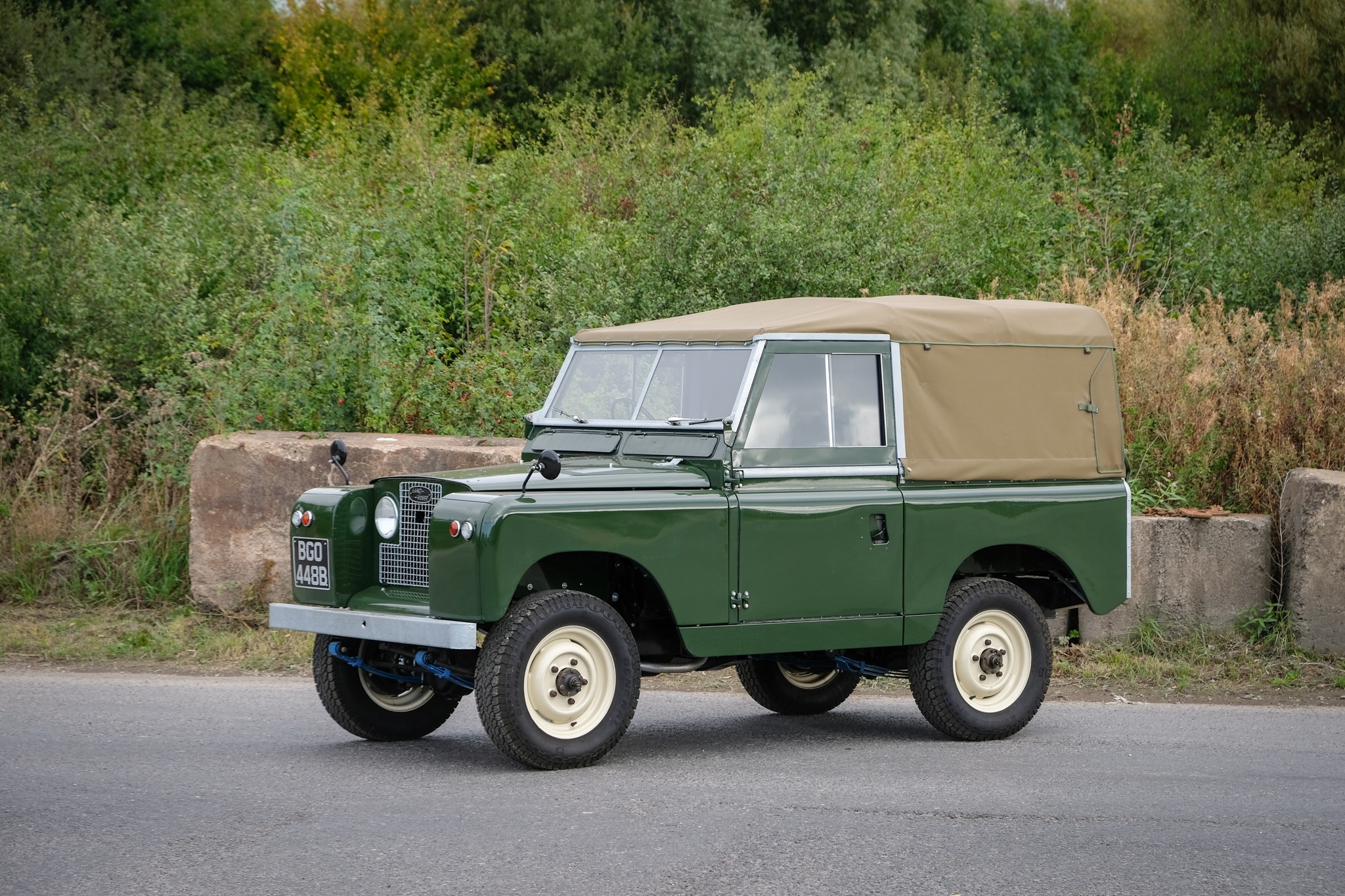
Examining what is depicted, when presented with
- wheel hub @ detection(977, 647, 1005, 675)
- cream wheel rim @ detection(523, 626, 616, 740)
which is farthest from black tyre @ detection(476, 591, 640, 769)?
wheel hub @ detection(977, 647, 1005, 675)

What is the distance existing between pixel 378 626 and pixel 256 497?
447 cm

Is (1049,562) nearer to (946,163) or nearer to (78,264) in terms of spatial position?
(78,264)

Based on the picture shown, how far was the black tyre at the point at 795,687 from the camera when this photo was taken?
8617 millimetres

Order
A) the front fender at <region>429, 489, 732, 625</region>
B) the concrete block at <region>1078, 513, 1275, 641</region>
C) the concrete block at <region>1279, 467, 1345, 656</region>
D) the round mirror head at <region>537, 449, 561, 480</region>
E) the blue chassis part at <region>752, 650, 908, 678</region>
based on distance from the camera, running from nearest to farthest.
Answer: the front fender at <region>429, 489, 732, 625</region>, the round mirror head at <region>537, 449, 561, 480</region>, the blue chassis part at <region>752, 650, 908, 678</region>, the concrete block at <region>1279, 467, 1345, 656</region>, the concrete block at <region>1078, 513, 1275, 641</region>

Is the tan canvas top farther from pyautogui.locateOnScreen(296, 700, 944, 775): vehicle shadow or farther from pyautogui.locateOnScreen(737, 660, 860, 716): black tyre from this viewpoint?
pyautogui.locateOnScreen(296, 700, 944, 775): vehicle shadow

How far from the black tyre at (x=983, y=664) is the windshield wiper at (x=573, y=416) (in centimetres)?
215

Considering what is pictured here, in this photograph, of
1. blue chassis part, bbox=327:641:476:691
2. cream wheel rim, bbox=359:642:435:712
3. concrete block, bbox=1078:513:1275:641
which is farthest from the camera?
concrete block, bbox=1078:513:1275:641

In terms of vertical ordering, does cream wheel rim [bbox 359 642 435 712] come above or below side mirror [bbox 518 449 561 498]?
below

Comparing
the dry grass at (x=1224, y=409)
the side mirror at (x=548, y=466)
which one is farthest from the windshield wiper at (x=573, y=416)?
the dry grass at (x=1224, y=409)

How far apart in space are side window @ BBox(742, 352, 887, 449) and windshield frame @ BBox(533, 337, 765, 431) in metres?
0.10

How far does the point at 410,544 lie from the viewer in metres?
7.11

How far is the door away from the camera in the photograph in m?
7.25

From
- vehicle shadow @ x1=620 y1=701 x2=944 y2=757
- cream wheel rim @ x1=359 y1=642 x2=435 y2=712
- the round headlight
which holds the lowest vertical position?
vehicle shadow @ x1=620 y1=701 x2=944 y2=757

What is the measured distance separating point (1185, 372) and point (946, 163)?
861cm
